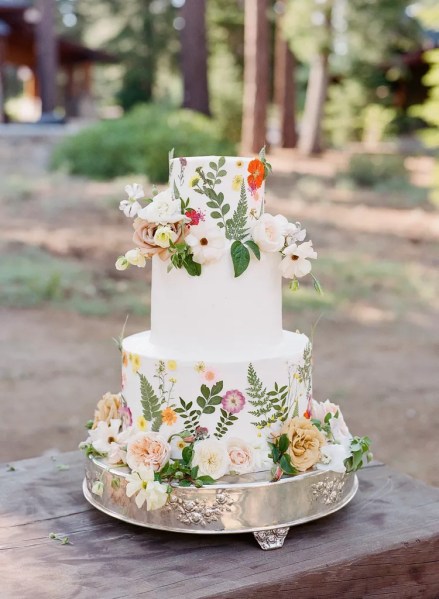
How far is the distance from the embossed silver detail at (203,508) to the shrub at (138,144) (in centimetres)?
1153

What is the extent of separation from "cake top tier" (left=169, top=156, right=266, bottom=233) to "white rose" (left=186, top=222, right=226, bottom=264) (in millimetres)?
45

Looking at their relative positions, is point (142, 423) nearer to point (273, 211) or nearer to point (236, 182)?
point (236, 182)

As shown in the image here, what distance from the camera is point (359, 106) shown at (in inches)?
1113

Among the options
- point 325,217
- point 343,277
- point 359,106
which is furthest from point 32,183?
point 359,106

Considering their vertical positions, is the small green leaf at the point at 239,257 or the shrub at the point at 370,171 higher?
the small green leaf at the point at 239,257

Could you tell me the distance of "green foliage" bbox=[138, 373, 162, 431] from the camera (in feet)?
8.26

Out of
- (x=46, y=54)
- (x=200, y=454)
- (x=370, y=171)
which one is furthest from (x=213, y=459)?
(x=46, y=54)

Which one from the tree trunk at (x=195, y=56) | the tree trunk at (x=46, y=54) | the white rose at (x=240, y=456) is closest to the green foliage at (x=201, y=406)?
the white rose at (x=240, y=456)

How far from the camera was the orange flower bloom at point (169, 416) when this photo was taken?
249 cm

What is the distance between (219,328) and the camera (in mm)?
2488

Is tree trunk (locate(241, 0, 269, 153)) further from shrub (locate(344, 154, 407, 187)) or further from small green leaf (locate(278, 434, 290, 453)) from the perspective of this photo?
small green leaf (locate(278, 434, 290, 453))

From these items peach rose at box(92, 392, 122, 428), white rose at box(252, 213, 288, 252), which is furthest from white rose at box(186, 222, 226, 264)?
peach rose at box(92, 392, 122, 428)

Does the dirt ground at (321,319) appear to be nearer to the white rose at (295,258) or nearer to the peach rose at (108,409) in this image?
the peach rose at (108,409)

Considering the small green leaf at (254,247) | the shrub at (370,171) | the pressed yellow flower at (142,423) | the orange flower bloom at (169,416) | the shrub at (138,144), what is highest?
the small green leaf at (254,247)
